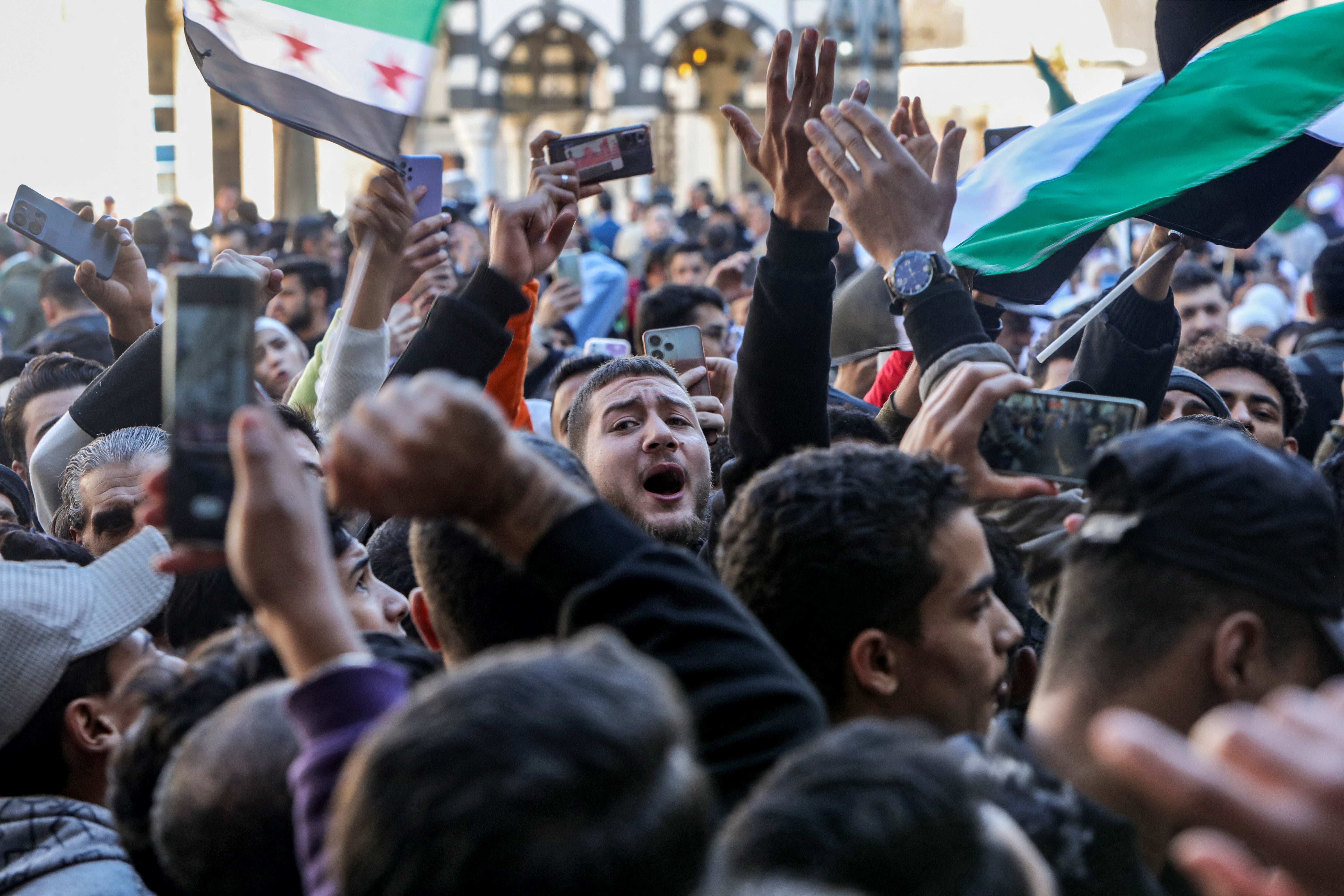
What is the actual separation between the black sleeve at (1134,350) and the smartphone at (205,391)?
247cm

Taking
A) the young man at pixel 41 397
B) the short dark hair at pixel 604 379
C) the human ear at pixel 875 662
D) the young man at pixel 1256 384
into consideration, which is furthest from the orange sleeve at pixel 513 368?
the young man at pixel 1256 384

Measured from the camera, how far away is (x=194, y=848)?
133cm

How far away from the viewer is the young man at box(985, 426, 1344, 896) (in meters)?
1.61

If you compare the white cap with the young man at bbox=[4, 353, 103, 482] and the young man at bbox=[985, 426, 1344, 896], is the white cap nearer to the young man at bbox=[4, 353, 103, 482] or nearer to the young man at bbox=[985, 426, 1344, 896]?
the young man at bbox=[985, 426, 1344, 896]

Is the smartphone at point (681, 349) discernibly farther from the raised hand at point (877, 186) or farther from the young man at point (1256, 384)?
the raised hand at point (877, 186)

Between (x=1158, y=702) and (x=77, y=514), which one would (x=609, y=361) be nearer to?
(x=77, y=514)

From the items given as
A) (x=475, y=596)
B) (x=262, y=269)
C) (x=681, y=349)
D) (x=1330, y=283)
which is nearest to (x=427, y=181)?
(x=262, y=269)

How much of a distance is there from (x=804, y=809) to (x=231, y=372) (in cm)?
66

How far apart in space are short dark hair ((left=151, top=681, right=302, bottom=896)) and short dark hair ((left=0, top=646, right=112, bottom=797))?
86 cm

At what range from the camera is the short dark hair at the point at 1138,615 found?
1.63 m

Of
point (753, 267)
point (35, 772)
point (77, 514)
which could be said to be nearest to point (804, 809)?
point (35, 772)

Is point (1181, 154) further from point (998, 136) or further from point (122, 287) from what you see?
point (122, 287)

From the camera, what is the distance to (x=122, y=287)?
4105mm

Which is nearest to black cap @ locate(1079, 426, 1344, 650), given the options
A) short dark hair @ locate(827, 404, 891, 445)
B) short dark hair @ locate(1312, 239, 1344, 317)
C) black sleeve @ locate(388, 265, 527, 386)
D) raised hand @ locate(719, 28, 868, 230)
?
raised hand @ locate(719, 28, 868, 230)
